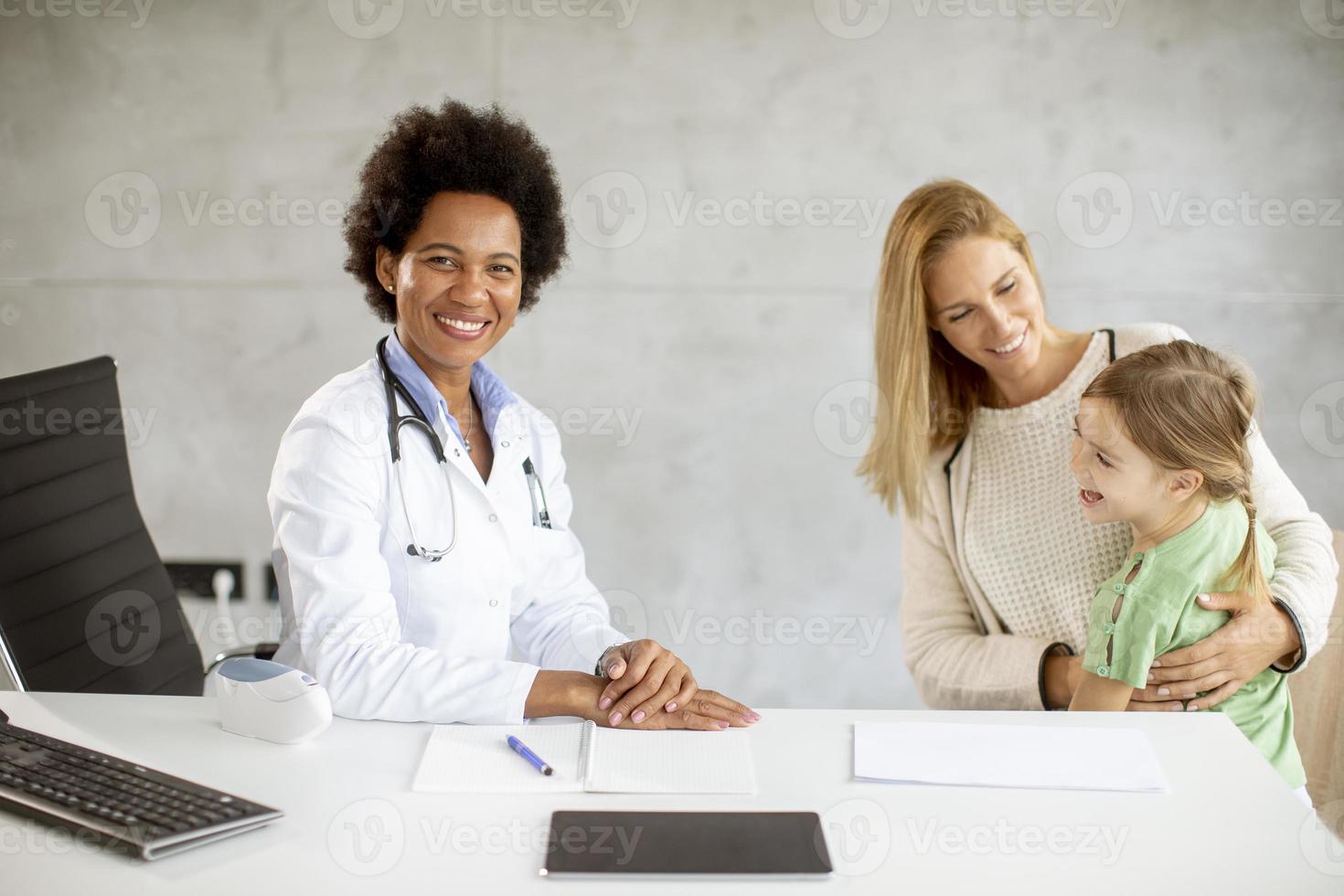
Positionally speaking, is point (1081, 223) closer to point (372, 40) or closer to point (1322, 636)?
point (1322, 636)

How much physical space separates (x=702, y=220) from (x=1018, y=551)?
1.62m

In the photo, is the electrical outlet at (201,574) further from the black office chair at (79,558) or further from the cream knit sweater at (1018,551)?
the cream knit sweater at (1018,551)

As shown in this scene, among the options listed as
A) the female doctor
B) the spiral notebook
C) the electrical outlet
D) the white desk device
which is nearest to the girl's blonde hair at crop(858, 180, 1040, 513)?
the female doctor

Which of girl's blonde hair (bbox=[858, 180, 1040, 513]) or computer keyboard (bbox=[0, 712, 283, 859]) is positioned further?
girl's blonde hair (bbox=[858, 180, 1040, 513])

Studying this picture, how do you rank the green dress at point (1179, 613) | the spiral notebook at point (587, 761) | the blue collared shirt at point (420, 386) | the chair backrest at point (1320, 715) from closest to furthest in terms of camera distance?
the spiral notebook at point (587, 761) < the green dress at point (1179, 613) < the blue collared shirt at point (420, 386) < the chair backrest at point (1320, 715)

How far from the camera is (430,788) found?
139 cm

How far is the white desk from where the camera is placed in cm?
118

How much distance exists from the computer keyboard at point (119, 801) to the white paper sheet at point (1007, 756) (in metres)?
0.76

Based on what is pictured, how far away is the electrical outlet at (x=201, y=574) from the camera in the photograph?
3605 millimetres

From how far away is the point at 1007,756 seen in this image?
1.50 m

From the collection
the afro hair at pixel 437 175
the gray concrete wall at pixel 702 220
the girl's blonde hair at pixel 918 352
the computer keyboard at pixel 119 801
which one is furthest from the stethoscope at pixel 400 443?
the gray concrete wall at pixel 702 220

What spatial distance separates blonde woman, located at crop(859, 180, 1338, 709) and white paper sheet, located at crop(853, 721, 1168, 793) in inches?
19.9

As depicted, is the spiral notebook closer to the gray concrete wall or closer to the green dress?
the green dress

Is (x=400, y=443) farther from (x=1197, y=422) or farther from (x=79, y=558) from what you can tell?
(x=1197, y=422)
